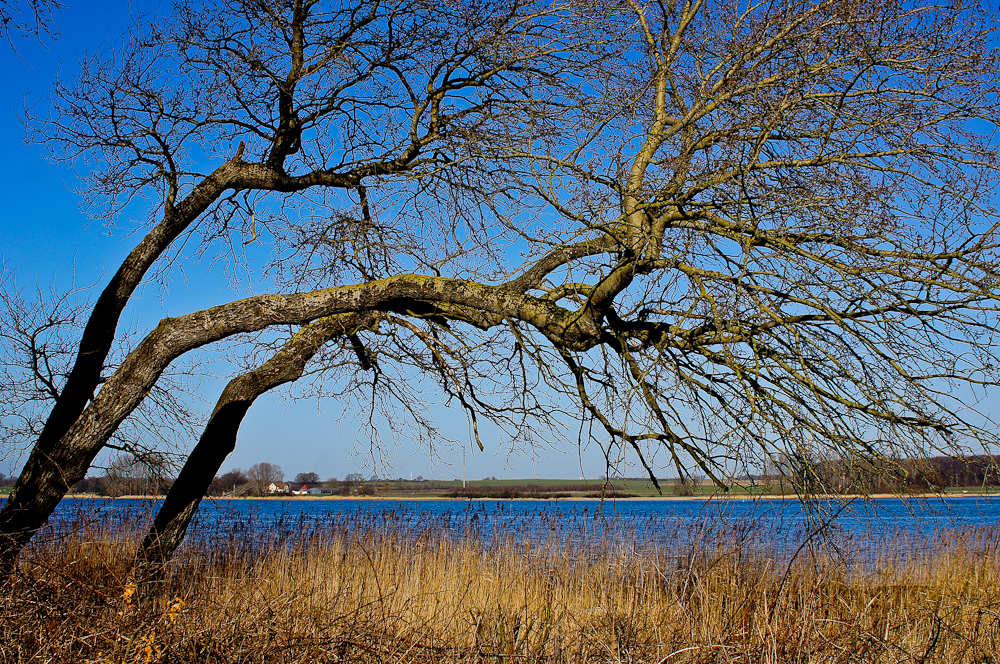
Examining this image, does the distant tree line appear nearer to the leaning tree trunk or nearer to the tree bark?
the tree bark

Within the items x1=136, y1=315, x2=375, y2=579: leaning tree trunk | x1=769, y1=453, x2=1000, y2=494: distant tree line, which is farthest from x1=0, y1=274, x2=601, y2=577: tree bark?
x1=769, y1=453, x2=1000, y2=494: distant tree line

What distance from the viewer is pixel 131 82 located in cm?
562

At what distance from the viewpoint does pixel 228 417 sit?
550 cm

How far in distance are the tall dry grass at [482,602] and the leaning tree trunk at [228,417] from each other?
383 mm

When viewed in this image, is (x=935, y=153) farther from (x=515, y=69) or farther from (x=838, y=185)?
(x=515, y=69)

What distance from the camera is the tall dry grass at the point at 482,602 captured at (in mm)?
2785

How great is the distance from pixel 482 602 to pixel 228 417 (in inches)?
95.0

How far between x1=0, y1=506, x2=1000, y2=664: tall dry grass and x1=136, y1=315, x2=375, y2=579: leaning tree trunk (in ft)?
1.26

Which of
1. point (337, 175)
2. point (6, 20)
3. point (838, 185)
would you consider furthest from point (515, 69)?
point (6, 20)

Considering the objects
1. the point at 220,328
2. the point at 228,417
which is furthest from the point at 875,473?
the point at 228,417

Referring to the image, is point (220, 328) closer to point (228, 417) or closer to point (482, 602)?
point (228, 417)

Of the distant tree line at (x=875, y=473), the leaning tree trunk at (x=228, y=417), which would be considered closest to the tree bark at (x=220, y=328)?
the leaning tree trunk at (x=228, y=417)

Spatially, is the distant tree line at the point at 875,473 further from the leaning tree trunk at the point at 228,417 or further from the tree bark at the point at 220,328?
the leaning tree trunk at the point at 228,417

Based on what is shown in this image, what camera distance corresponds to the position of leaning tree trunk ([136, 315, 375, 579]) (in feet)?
17.3
